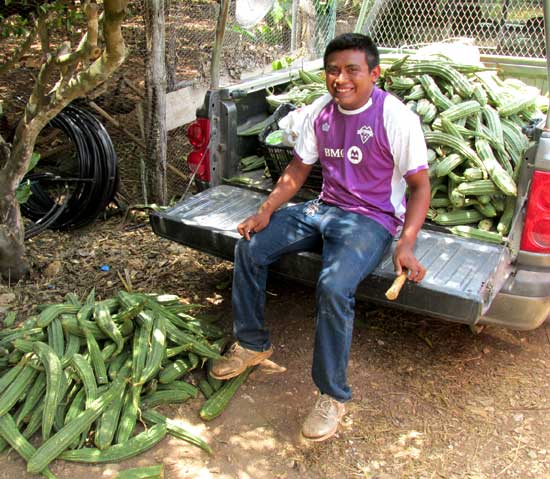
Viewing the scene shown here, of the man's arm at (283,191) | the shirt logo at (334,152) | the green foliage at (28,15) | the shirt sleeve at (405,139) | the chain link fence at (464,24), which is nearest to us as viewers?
the shirt sleeve at (405,139)

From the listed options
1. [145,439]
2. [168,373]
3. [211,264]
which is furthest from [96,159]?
[145,439]

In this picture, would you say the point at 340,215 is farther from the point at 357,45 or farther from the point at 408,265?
the point at 357,45

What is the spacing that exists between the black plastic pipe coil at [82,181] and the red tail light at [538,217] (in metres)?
3.78

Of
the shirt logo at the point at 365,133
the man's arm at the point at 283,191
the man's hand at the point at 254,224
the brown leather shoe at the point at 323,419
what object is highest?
the shirt logo at the point at 365,133

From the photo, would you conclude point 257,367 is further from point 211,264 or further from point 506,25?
point 506,25

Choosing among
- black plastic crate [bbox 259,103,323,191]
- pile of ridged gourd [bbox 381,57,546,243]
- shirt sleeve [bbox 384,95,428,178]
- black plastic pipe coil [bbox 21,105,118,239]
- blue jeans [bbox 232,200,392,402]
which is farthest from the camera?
black plastic pipe coil [bbox 21,105,118,239]

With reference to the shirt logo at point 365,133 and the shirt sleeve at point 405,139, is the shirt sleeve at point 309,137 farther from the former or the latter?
the shirt sleeve at point 405,139

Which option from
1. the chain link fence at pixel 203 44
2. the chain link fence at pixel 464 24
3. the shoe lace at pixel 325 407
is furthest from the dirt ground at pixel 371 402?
the chain link fence at pixel 464 24

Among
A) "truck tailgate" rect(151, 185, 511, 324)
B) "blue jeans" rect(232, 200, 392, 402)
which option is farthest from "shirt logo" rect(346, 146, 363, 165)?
"truck tailgate" rect(151, 185, 511, 324)

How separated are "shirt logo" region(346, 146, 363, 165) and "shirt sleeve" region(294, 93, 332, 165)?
27 cm

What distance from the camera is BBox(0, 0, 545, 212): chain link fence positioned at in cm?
520

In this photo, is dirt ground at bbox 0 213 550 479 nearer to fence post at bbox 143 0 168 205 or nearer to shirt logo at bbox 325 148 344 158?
shirt logo at bbox 325 148 344 158

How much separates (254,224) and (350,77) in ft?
3.10

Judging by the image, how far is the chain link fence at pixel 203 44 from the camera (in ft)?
17.1
